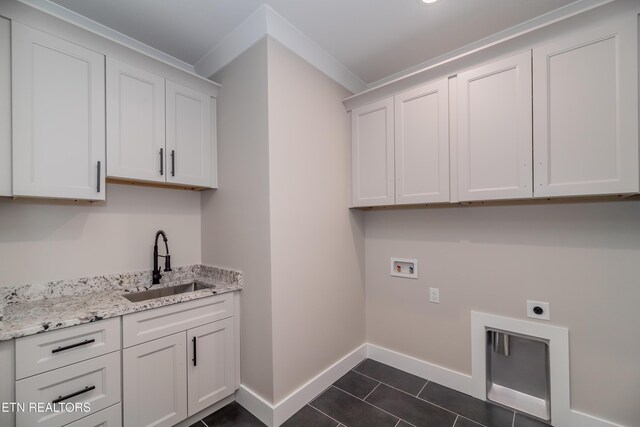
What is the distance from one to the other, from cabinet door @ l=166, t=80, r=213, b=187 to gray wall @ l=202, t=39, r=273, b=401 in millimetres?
99

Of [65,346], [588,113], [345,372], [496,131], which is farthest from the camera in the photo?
[345,372]

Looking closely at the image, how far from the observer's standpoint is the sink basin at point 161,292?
188cm

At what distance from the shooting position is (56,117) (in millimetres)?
1468

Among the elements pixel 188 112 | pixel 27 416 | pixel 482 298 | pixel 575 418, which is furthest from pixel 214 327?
pixel 575 418

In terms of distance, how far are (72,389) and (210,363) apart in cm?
71

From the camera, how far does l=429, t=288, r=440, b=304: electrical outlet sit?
2.18 meters

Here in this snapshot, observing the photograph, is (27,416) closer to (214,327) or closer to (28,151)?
(214,327)

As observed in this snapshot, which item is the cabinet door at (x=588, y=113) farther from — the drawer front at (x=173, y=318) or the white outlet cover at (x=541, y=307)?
the drawer front at (x=173, y=318)

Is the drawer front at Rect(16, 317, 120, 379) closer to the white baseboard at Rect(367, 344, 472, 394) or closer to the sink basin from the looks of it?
the sink basin

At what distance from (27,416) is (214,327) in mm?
878

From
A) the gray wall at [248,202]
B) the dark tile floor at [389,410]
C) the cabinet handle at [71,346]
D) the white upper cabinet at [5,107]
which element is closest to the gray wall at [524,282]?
the dark tile floor at [389,410]

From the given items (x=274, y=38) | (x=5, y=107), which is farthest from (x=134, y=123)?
(x=274, y=38)

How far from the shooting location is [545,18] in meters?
1.77

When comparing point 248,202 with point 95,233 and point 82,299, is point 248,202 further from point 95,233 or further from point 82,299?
point 82,299
